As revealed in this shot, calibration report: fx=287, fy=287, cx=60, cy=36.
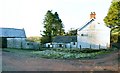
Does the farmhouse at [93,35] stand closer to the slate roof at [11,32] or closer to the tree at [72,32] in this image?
the tree at [72,32]

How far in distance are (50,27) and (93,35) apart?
0.65m

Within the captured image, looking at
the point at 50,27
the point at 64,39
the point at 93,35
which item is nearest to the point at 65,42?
the point at 64,39

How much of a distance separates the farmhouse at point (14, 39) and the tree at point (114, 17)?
3.63 ft

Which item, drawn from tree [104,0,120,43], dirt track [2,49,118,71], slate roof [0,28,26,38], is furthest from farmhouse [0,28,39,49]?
tree [104,0,120,43]

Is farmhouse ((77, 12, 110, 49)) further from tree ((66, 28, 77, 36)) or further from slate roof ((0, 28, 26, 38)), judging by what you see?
slate roof ((0, 28, 26, 38))

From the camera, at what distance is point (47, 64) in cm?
389

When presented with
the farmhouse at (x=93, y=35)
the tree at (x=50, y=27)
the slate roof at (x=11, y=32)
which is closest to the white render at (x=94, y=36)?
the farmhouse at (x=93, y=35)

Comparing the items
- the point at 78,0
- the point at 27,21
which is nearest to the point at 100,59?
the point at 78,0

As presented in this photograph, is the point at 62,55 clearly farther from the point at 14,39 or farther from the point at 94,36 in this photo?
the point at 14,39

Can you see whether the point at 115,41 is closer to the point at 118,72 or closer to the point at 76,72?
the point at 118,72

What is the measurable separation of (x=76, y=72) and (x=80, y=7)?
0.93 meters

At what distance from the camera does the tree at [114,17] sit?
4178 mm

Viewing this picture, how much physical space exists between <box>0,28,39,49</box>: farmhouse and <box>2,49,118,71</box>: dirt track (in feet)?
0.42

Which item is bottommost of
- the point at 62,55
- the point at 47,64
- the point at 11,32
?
the point at 47,64
